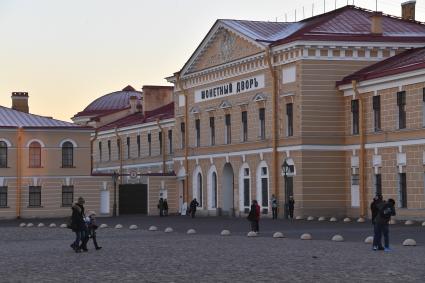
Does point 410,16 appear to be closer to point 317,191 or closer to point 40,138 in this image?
point 317,191

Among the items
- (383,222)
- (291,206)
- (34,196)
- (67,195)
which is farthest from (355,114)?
(383,222)

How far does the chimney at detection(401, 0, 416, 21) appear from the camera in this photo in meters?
64.6

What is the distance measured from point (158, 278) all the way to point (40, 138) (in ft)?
155

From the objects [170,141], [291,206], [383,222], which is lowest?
[383,222]

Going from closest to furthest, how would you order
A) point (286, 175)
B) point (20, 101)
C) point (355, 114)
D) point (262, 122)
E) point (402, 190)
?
point (402, 190) → point (355, 114) → point (286, 175) → point (262, 122) → point (20, 101)

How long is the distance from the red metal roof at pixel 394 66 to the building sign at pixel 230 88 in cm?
601

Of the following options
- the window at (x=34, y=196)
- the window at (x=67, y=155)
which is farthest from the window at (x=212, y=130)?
the window at (x=34, y=196)

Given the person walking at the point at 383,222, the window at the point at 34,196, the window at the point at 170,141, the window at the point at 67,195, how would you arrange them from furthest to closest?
1. the window at the point at 170,141
2. the window at the point at 67,195
3. the window at the point at 34,196
4. the person walking at the point at 383,222

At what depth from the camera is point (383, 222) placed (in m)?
28.5

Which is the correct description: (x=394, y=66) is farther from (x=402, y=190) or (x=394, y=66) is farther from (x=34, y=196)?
(x=34, y=196)

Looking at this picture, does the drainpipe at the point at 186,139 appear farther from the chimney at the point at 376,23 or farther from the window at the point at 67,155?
the chimney at the point at 376,23

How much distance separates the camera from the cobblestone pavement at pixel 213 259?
66.3 ft

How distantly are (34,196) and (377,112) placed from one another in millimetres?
23268

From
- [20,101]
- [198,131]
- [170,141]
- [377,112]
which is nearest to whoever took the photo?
[377,112]
